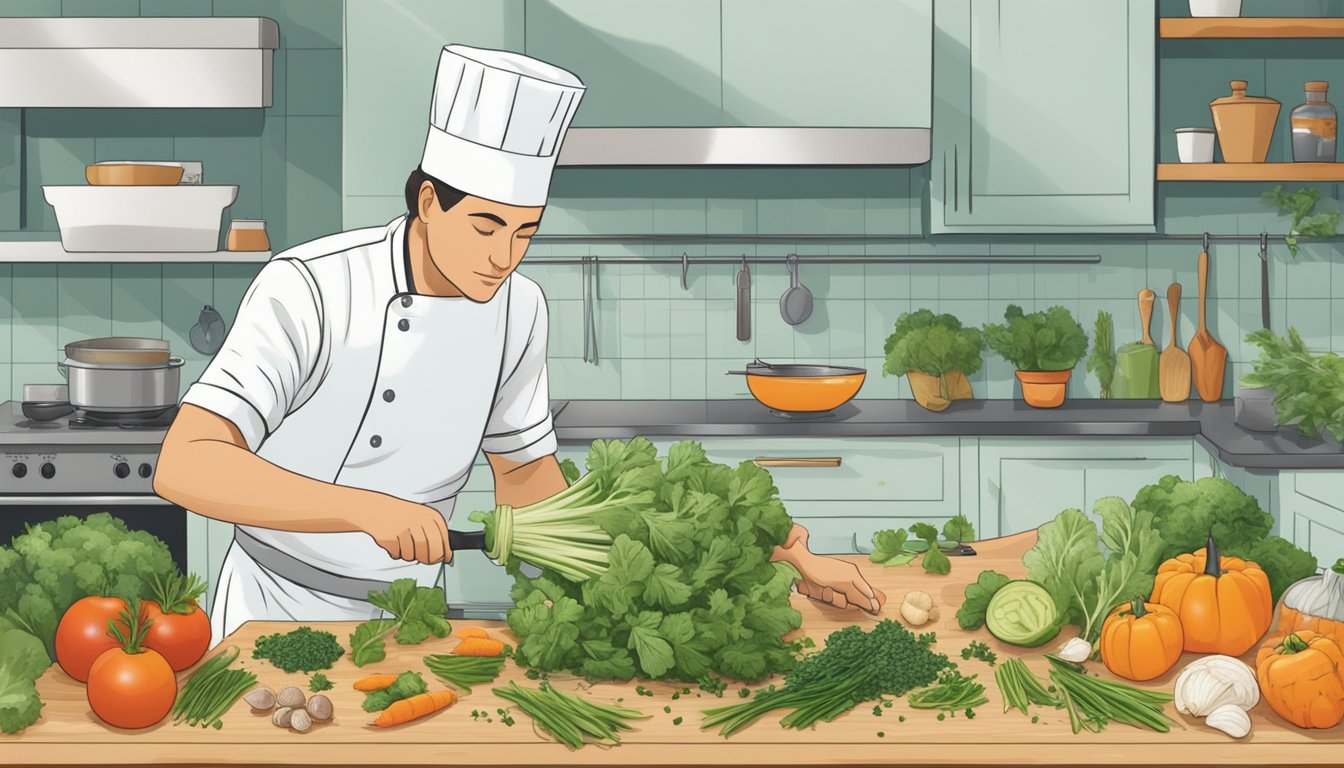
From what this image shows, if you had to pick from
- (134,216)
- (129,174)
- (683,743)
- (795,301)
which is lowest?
(683,743)

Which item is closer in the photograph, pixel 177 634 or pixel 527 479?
pixel 177 634

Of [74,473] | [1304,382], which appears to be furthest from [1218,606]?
[74,473]

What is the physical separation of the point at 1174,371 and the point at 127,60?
128 inches

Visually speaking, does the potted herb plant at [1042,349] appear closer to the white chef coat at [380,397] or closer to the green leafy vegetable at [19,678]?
the white chef coat at [380,397]

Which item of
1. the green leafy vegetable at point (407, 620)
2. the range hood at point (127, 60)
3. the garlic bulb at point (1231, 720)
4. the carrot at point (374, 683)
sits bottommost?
the garlic bulb at point (1231, 720)

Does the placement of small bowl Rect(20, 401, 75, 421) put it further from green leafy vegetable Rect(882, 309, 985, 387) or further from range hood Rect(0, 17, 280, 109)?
green leafy vegetable Rect(882, 309, 985, 387)

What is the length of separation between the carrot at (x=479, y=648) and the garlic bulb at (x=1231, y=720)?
809 mm

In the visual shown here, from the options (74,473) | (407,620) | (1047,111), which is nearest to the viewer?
(407,620)

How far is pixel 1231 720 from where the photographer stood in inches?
52.5

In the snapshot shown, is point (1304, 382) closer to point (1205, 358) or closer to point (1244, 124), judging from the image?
point (1205, 358)

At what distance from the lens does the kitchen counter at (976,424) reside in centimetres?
309

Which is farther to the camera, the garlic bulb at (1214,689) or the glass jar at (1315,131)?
the glass jar at (1315,131)

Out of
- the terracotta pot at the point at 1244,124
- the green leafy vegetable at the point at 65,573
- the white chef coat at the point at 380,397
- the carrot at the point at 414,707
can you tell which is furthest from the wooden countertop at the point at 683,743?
the terracotta pot at the point at 1244,124

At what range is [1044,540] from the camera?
1683 millimetres
